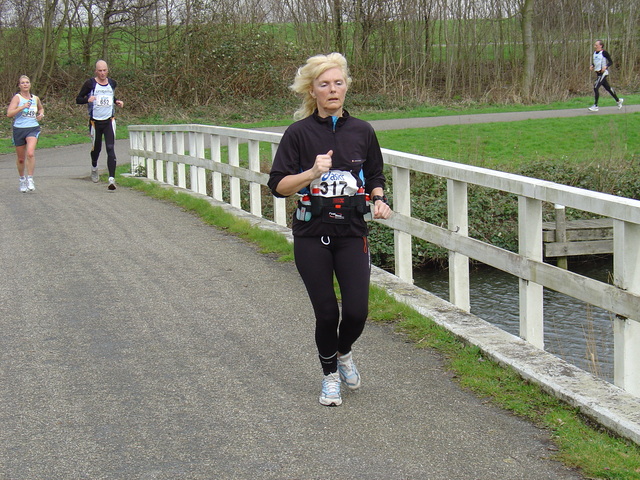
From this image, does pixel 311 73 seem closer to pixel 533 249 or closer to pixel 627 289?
pixel 533 249

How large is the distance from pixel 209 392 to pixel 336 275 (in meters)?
0.96

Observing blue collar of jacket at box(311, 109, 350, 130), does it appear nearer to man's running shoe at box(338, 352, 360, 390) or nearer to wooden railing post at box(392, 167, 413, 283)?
man's running shoe at box(338, 352, 360, 390)

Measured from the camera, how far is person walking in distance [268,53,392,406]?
186 inches

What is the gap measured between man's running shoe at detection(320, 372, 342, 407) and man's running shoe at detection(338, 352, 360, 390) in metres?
0.15

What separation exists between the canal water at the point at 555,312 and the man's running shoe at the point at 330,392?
5.04m

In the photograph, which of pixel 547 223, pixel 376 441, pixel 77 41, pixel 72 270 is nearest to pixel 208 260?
pixel 72 270

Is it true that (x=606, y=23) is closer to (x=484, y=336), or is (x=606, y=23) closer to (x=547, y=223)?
(x=547, y=223)

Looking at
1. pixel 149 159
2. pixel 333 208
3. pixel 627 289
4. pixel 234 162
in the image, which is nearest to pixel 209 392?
pixel 333 208

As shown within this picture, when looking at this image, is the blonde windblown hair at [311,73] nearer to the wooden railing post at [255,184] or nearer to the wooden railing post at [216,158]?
the wooden railing post at [255,184]

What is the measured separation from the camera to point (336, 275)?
190 inches

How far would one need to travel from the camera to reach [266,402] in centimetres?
488

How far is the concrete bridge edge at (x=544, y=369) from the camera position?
436cm

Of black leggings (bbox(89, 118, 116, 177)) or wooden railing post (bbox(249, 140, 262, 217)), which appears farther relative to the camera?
black leggings (bbox(89, 118, 116, 177))

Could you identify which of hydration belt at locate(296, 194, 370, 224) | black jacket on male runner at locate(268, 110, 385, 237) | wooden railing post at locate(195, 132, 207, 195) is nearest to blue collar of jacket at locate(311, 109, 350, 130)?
black jacket on male runner at locate(268, 110, 385, 237)
